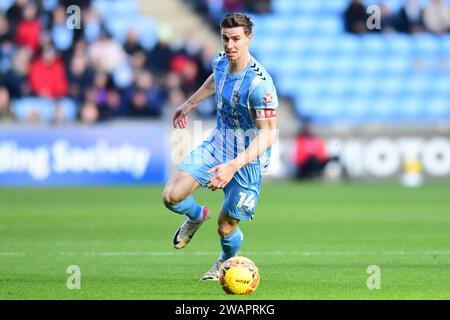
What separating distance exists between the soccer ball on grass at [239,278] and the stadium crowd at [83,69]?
44.7 feet

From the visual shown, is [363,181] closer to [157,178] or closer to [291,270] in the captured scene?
[157,178]

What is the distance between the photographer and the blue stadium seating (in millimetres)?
24219

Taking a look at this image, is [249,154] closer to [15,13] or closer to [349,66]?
[15,13]

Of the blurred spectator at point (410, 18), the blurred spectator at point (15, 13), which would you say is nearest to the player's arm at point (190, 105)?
the blurred spectator at point (15, 13)

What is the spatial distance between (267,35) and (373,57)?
2.48 m

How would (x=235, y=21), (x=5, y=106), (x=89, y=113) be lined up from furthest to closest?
1. (x=5, y=106)
2. (x=89, y=113)
3. (x=235, y=21)

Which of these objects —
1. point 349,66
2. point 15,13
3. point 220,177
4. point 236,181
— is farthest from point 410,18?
point 220,177

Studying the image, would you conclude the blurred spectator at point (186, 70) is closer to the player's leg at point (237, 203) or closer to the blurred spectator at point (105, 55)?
the blurred spectator at point (105, 55)

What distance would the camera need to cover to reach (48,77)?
21906 millimetres

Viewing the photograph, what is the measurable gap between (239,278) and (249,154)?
0.99 metres

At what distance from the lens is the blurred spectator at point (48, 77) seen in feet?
71.8

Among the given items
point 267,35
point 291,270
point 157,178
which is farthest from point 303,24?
point 291,270

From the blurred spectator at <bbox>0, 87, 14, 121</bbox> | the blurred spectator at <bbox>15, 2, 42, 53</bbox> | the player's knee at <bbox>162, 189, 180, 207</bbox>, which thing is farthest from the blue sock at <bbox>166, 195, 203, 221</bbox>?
the blurred spectator at <bbox>15, 2, 42, 53</bbox>
